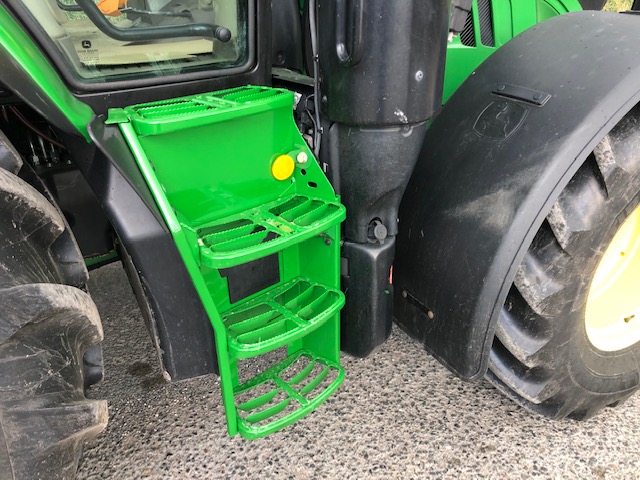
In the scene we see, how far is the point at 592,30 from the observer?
1.19 meters

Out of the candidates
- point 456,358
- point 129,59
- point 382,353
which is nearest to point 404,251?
point 456,358

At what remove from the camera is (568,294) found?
117 cm

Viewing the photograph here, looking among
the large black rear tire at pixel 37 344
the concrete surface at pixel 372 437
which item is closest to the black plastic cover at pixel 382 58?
the large black rear tire at pixel 37 344

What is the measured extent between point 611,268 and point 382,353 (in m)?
0.77

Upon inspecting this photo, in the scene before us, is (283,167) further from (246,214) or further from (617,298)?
(617,298)

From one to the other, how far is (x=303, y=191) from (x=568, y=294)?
657mm

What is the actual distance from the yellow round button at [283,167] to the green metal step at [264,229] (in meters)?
0.06

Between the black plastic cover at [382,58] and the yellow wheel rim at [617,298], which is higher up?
the black plastic cover at [382,58]

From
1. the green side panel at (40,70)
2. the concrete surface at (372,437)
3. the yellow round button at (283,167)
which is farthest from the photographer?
the concrete surface at (372,437)

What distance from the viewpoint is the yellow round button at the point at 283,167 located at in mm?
1198

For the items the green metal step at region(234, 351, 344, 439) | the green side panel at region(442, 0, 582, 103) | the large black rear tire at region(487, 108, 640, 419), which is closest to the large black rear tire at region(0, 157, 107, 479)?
the green metal step at region(234, 351, 344, 439)

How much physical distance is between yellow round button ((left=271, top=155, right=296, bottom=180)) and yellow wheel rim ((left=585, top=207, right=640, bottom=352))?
90cm

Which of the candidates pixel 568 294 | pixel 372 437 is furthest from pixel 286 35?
pixel 372 437

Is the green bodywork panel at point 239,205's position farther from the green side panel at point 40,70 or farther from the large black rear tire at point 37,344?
the large black rear tire at point 37,344
